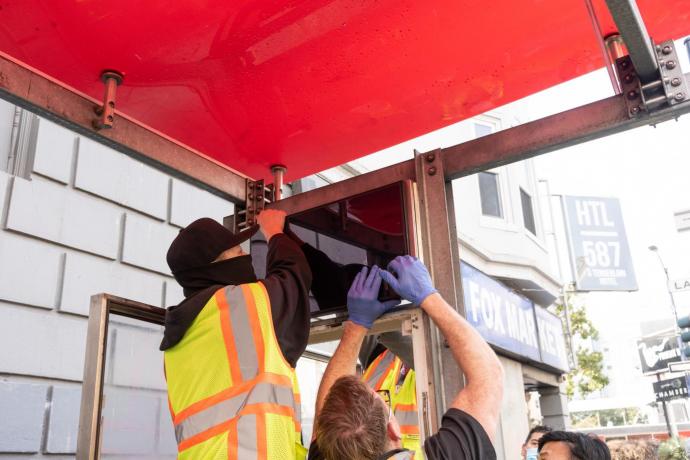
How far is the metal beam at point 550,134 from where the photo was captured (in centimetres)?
242

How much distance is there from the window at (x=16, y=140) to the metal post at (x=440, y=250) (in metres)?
3.54

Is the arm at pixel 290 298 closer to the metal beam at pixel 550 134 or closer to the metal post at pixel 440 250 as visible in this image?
the metal post at pixel 440 250

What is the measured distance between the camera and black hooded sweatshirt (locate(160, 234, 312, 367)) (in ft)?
7.33

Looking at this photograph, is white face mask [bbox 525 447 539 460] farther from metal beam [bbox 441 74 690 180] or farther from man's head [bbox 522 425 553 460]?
metal beam [bbox 441 74 690 180]

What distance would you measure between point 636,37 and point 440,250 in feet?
3.64

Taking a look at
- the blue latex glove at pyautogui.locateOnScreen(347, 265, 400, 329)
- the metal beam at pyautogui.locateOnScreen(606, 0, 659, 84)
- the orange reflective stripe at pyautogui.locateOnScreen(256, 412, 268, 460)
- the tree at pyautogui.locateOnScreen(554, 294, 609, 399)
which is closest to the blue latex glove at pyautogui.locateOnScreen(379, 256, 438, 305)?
the blue latex glove at pyautogui.locateOnScreen(347, 265, 400, 329)

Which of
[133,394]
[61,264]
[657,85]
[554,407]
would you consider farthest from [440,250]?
[554,407]

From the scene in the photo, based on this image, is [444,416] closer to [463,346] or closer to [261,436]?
[463,346]

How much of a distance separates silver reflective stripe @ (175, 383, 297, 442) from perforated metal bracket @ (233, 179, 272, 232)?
1404 mm

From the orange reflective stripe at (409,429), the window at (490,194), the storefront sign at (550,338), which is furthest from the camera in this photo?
the window at (490,194)

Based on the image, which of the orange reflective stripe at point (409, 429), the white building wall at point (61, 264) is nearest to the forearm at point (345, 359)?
the orange reflective stripe at point (409, 429)

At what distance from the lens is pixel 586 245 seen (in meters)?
16.6

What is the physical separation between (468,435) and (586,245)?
15956 mm

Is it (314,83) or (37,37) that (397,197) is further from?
(37,37)
